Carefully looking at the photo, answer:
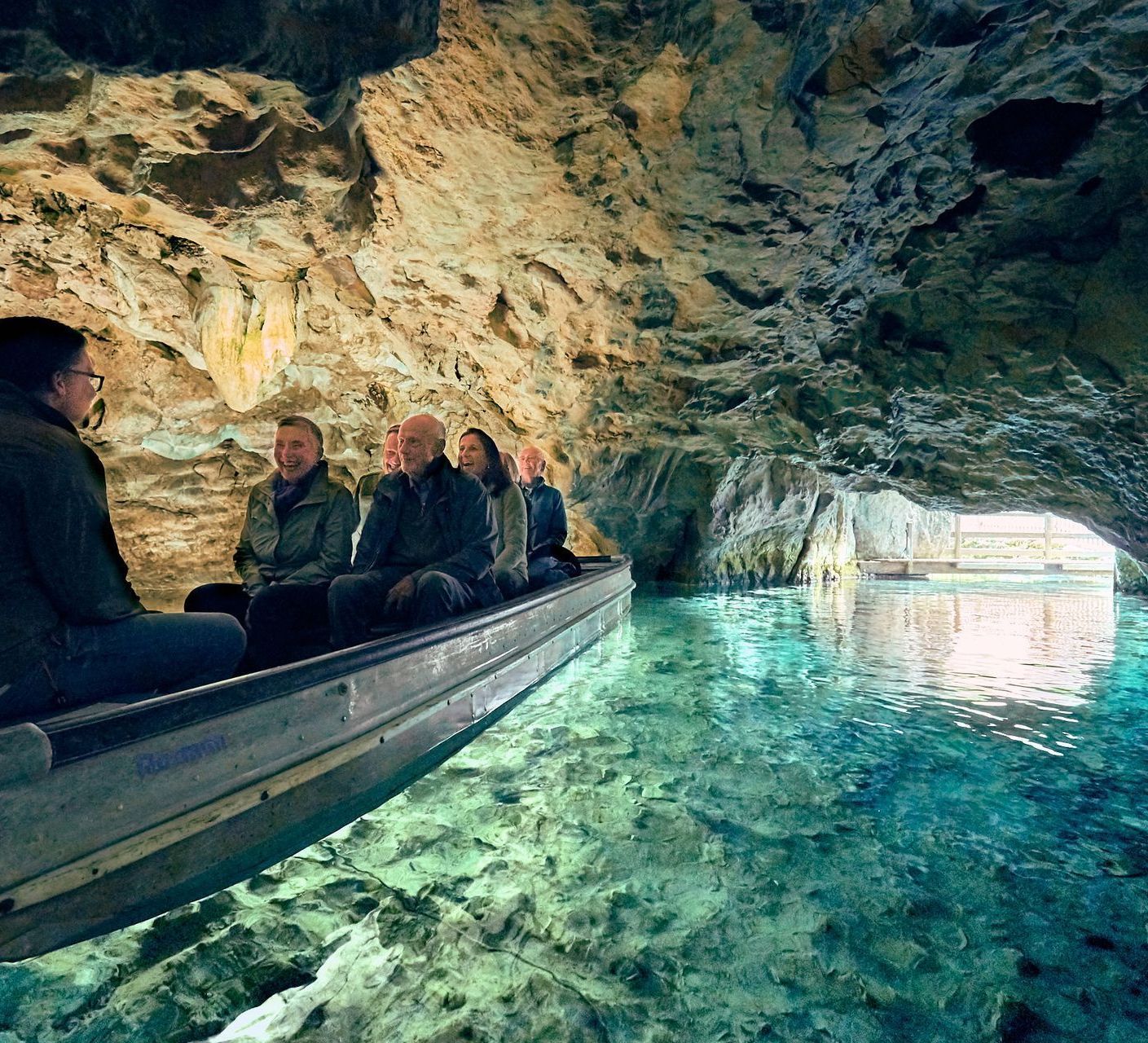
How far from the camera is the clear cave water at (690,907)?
141cm

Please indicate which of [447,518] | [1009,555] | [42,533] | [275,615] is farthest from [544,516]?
[1009,555]

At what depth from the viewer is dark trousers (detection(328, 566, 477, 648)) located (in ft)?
10.8

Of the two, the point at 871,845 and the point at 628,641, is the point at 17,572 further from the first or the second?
the point at 628,641

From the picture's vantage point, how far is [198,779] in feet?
5.38

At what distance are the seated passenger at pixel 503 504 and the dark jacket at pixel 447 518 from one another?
0.67 metres

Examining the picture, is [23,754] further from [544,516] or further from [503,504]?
[544,516]

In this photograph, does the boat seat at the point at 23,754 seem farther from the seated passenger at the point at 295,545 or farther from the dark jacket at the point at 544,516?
the dark jacket at the point at 544,516

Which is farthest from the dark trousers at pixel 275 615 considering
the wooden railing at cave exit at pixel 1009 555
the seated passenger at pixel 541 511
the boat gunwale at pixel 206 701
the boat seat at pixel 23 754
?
the wooden railing at cave exit at pixel 1009 555

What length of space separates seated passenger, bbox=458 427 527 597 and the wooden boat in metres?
1.83

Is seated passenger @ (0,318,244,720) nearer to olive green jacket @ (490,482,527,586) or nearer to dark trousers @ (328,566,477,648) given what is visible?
dark trousers @ (328,566,477,648)

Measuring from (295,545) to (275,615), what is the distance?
48cm

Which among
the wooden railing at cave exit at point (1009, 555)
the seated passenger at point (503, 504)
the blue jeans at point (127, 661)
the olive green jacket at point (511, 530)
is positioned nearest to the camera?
the blue jeans at point (127, 661)

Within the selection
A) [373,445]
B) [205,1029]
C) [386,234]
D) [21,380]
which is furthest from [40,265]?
[205,1029]

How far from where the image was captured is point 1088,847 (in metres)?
2.10
